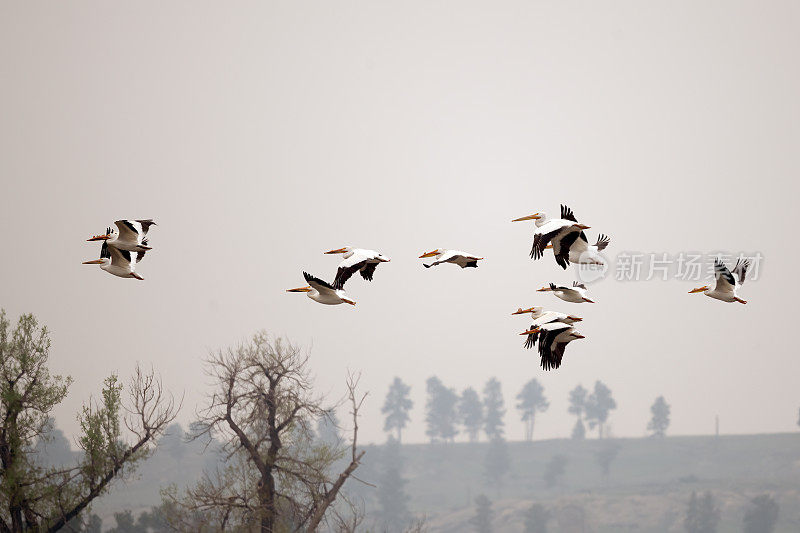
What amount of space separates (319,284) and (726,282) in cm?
913

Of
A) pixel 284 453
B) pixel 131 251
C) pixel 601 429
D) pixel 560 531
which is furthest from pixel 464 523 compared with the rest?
pixel 131 251

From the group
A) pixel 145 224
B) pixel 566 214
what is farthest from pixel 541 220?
pixel 145 224

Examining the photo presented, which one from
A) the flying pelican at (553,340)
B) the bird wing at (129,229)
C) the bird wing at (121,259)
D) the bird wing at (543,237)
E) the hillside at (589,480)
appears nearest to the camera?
the flying pelican at (553,340)

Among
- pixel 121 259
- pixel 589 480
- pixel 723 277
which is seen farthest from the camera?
pixel 589 480

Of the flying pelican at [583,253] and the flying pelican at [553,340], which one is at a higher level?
the flying pelican at [583,253]

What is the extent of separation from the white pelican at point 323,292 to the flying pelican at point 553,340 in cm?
414

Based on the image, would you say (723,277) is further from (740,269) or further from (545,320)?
(545,320)

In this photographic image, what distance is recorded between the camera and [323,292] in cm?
1891

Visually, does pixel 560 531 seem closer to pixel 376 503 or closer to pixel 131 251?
pixel 376 503

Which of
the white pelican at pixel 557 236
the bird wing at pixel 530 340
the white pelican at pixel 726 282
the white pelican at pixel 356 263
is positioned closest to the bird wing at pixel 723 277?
the white pelican at pixel 726 282

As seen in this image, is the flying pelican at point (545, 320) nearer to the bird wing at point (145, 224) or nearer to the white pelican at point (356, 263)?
the white pelican at point (356, 263)

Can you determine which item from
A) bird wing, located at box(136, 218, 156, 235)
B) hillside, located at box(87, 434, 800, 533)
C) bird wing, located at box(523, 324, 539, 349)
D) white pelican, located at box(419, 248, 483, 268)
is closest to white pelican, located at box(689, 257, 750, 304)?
bird wing, located at box(523, 324, 539, 349)

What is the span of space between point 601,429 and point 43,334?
17588cm

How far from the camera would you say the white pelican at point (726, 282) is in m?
18.6
